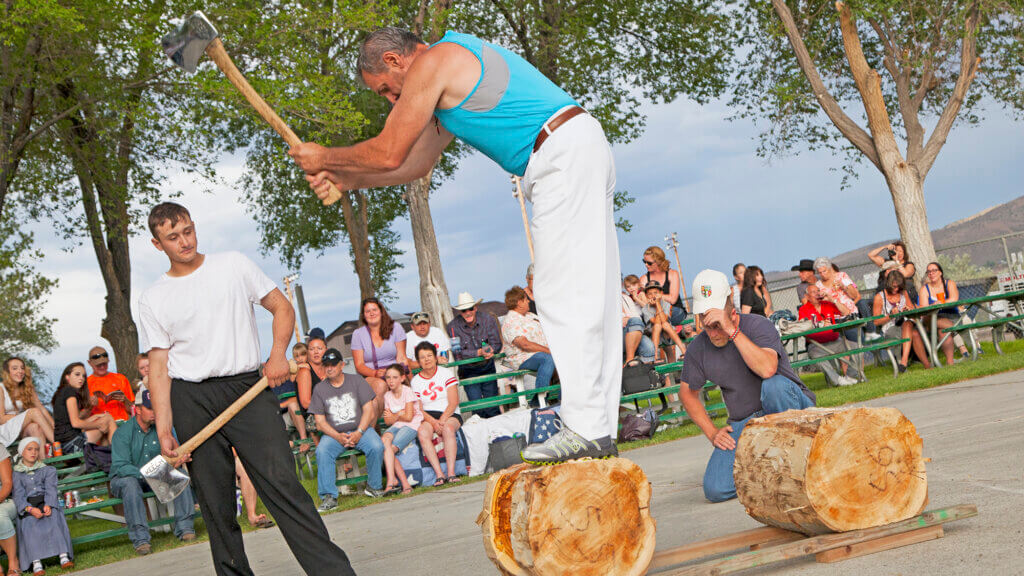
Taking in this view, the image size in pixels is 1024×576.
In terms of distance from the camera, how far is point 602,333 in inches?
130

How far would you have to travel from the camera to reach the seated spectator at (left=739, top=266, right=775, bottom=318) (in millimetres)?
12938

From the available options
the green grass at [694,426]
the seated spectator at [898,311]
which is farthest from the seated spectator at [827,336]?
the seated spectator at [898,311]

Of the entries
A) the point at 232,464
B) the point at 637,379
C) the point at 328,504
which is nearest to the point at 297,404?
the point at 328,504

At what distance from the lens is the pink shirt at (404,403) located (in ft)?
33.8

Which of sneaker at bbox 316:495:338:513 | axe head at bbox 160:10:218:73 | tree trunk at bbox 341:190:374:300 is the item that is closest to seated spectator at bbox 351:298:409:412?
sneaker at bbox 316:495:338:513

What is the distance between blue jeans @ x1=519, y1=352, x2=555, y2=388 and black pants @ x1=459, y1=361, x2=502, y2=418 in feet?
2.31

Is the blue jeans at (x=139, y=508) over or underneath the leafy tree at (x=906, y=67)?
underneath

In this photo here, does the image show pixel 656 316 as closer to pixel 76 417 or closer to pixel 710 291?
pixel 710 291

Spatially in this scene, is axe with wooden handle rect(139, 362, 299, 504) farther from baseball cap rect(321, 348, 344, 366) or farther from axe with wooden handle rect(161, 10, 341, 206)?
baseball cap rect(321, 348, 344, 366)

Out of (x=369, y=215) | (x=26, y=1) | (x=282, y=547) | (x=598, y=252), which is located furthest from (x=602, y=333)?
(x=369, y=215)

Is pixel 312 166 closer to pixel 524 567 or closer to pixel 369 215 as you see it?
pixel 524 567

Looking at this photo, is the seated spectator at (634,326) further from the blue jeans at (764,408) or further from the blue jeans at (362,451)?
the blue jeans at (764,408)

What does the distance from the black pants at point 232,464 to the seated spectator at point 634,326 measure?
7.52 meters

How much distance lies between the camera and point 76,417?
11211 mm
